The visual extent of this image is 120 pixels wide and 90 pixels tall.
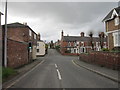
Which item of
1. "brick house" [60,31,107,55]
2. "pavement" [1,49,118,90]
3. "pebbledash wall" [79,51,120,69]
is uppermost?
"brick house" [60,31,107,55]

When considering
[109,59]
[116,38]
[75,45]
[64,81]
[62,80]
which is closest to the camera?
[64,81]

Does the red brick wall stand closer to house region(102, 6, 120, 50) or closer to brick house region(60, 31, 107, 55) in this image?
house region(102, 6, 120, 50)

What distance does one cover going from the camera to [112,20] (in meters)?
25.6

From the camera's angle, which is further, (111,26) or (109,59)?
(111,26)

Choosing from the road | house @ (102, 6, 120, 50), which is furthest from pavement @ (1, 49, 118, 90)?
house @ (102, 6, 120, 50)

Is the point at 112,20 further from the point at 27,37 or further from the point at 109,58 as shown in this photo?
the point at 27,37

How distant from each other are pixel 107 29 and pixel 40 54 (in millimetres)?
40666

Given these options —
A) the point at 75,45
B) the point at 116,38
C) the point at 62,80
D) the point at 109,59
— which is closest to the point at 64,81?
the point at 62,80

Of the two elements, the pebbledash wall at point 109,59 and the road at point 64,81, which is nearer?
the road at point 64,81

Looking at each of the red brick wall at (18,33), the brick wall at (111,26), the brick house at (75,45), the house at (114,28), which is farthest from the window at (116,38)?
the brick house at (75,45)

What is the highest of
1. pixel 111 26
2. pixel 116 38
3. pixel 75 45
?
pixel 111 26

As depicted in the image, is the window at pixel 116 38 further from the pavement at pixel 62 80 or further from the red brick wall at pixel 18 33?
the red brick wall at pixel 18 33

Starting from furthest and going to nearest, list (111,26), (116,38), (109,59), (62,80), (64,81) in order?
(111,26)
(116,38)
(109,59)
(62,80)
(64,81)

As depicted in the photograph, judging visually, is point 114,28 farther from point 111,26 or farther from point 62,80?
point 62,80
